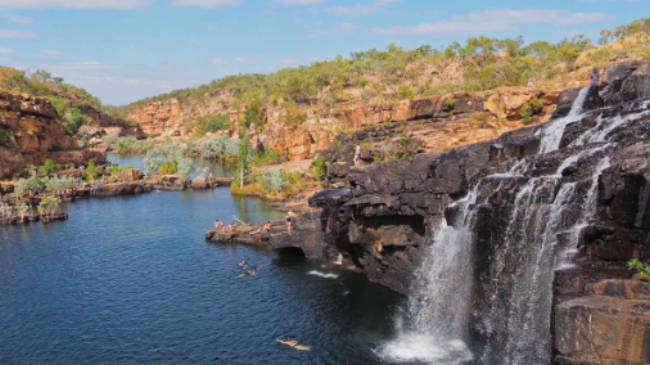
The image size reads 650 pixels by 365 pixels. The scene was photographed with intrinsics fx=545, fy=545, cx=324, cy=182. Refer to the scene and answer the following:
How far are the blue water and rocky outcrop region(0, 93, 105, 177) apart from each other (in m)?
47.3

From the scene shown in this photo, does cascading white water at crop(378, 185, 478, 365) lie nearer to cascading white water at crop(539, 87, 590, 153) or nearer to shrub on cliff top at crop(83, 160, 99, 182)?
cascading white water at crop(539, 87, 590, 153)

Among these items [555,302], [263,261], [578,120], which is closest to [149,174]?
[263,261]

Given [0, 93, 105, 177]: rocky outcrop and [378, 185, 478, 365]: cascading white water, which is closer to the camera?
[378, 185, 478, 365]: cascading white water

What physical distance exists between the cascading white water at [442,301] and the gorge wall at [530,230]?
13 centimetres

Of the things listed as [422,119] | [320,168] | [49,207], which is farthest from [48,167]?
[422,119]

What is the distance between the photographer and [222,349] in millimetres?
34250

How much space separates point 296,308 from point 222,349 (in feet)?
26.6

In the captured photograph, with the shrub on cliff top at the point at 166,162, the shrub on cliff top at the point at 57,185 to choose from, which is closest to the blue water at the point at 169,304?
the shrub on cliff top at the point at 57,185

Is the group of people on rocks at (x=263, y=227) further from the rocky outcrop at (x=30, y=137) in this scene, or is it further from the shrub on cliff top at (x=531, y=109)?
the rocky outcrop at (x=30, y=137)

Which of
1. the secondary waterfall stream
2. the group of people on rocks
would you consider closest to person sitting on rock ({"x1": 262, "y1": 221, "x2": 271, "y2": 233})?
the group of people on rocks

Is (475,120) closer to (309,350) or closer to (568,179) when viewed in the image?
(568,179)

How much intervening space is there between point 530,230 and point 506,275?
3.45 meters

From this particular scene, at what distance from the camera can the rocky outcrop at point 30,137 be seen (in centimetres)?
10638

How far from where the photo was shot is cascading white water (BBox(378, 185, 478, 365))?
33.5 meters
